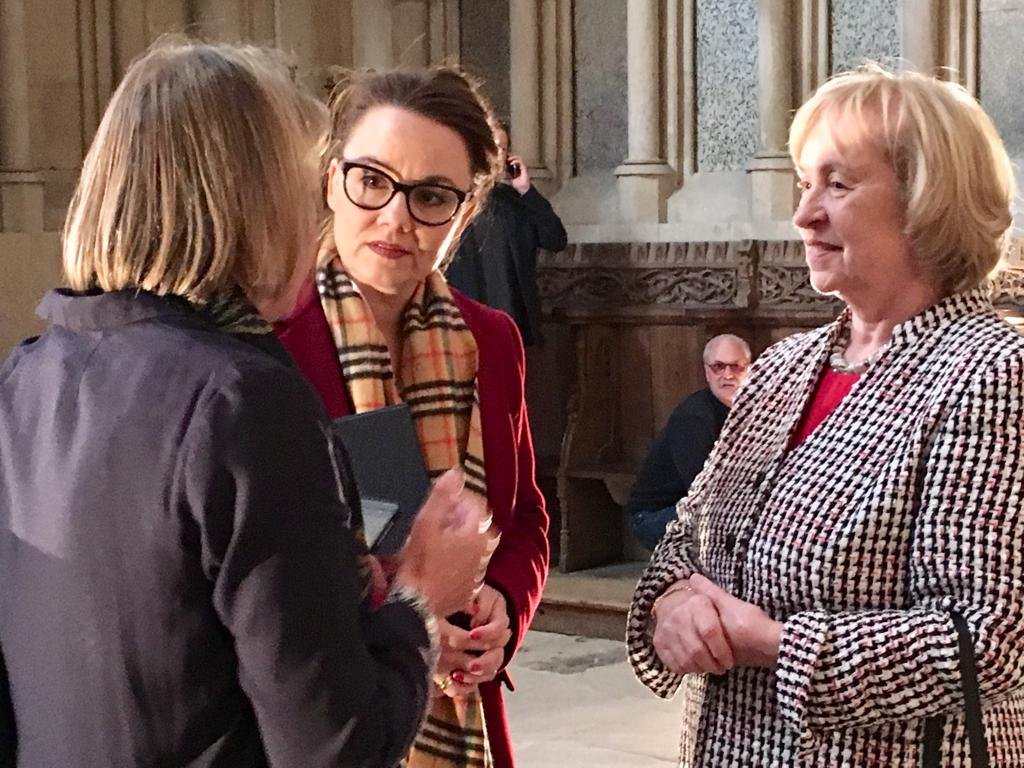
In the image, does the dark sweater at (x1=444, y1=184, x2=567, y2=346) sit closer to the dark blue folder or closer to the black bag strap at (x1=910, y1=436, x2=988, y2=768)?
the dark blue folder

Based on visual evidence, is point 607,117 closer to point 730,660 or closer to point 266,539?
point 730,660

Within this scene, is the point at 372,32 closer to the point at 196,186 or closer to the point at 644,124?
the point at 644,124

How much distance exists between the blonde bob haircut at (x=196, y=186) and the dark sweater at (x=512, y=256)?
195 inches

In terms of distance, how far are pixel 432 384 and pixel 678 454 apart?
3.40 m

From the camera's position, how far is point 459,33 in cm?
795

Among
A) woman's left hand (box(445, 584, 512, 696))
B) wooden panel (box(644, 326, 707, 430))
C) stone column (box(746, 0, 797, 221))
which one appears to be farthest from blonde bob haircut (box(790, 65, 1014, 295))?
stone column (box(746, 0, 797, 221))

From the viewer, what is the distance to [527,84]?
7445mm

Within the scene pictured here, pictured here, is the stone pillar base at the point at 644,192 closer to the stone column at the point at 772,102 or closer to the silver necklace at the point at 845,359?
the stone column at the point at 772,102

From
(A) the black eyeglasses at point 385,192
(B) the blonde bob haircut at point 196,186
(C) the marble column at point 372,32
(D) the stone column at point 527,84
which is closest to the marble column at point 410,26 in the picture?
(C) the marble column at point 372,32

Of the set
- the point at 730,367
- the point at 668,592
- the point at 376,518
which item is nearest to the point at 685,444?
the point at 730,367

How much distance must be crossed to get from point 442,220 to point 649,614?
0.55 m

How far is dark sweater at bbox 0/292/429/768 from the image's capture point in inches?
51.7

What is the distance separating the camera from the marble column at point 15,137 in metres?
6.91

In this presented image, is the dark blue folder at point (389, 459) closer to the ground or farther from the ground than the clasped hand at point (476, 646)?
farther from the ground
